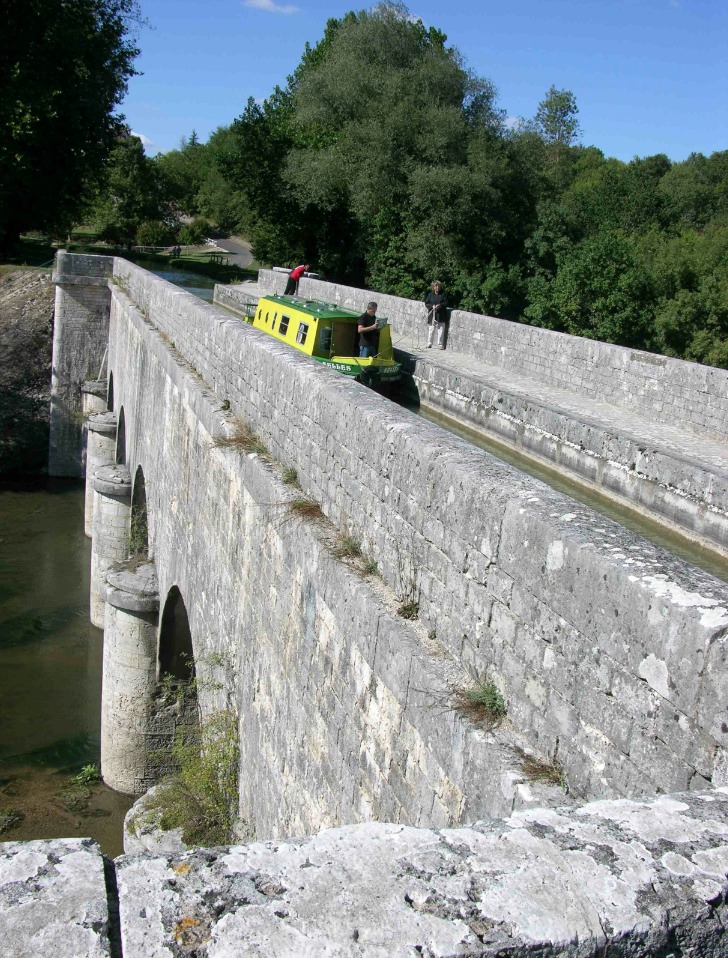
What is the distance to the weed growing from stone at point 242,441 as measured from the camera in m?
6.16

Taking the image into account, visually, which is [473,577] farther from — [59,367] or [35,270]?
[35,270]

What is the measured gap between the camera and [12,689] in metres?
14.1

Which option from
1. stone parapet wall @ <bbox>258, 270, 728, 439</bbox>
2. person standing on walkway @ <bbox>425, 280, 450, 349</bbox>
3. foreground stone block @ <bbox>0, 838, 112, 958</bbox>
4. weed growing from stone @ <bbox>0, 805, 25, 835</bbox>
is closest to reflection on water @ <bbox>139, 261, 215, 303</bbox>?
stone parapet wall @ <bbox>258, 270, 728, 439</bbox>

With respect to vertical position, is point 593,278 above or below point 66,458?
above

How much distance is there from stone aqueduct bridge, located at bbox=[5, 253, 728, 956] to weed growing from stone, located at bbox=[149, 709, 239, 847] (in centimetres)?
21

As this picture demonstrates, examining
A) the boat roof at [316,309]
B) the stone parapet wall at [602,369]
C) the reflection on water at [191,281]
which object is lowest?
the stone parapet wall at [602,369]

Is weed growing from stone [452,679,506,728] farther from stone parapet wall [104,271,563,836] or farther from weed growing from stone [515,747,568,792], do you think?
weed growing from stone [515,747,568,792]

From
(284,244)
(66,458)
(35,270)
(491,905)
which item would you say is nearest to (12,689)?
(66,458)

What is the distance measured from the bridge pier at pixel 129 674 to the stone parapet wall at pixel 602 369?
6.40m

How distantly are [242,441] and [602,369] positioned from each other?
7.06 meters

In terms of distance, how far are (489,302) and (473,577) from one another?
22.9m

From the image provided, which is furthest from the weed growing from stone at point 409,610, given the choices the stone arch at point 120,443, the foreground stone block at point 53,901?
the stone arch at point 120,443

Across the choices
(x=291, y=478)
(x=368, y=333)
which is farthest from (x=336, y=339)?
(x=291, y=478)

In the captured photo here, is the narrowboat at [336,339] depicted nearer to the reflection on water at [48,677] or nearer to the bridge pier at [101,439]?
the reflection on water at [48,677]
